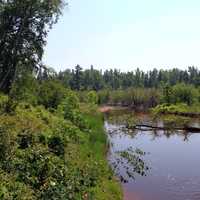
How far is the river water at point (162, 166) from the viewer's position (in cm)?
2787

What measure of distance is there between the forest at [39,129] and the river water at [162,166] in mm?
1848

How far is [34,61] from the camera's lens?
147 feet

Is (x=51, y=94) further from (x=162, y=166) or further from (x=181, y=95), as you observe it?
(x=181, y=95)

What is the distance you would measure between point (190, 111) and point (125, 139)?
4252cm

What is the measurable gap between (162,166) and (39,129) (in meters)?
14.0

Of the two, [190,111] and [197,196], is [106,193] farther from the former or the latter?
[190,111]

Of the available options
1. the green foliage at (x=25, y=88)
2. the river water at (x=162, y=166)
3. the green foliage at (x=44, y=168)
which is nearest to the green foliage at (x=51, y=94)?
the green foliage at (x=25, y=88)

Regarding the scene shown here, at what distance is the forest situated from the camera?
18.2m

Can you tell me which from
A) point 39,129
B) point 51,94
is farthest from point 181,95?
point 39,129

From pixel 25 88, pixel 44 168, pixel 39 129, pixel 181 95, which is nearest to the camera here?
pixel 44 168

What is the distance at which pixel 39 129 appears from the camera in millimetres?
25656

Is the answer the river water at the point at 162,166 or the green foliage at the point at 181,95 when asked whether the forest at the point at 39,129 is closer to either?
the river water at the point at 162,166

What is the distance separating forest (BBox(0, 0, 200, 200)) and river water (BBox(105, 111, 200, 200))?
1.85 metres

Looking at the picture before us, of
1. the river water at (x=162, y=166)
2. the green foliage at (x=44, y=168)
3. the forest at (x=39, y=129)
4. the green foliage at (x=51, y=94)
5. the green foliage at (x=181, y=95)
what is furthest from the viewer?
the green foliage at (x=181, y=95)
